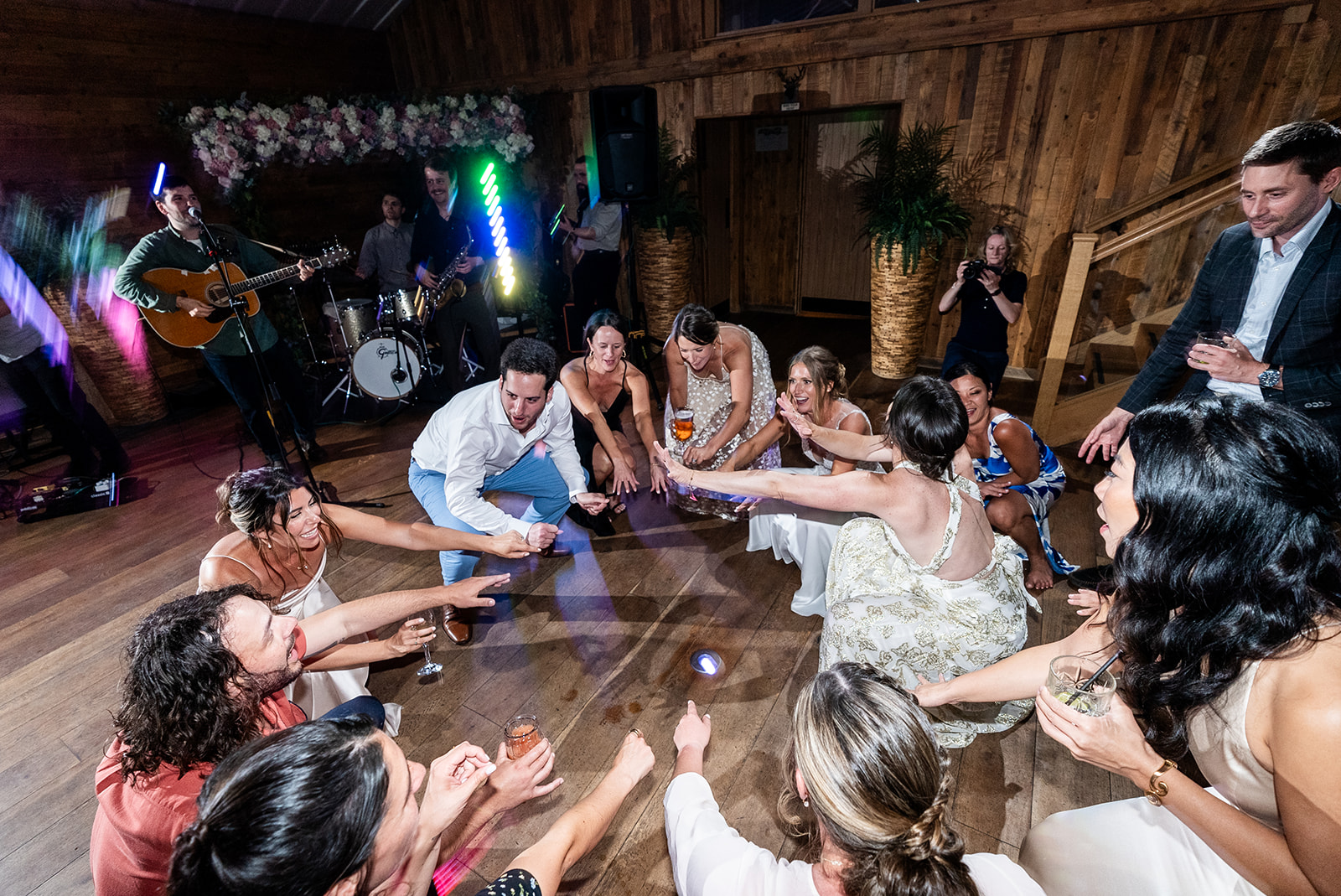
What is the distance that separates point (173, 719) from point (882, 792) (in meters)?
1.47

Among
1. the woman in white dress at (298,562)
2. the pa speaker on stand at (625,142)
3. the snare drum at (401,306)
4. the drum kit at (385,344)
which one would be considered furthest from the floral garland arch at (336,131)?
the woman in white dress at (298,562)

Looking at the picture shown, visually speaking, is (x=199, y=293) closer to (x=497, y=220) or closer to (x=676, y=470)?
(x=497, y=220)

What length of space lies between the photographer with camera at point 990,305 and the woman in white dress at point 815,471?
169 centimetres

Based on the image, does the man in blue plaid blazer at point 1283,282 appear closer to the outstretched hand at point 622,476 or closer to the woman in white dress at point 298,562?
the outstretched hand at point 622,476

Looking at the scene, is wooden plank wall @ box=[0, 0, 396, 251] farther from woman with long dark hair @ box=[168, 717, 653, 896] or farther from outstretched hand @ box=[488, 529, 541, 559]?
woman with long dark hair @ box=[168, 717, 653, 896]

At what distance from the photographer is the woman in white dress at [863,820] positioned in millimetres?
949

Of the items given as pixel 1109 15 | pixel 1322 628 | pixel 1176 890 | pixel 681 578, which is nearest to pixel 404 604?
pixel 681 578

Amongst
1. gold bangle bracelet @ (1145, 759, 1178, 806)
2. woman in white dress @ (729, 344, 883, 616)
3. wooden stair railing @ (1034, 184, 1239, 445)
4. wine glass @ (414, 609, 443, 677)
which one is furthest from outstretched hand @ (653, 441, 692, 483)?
wooden stair railing @ (1034, 184, 1239, 445)

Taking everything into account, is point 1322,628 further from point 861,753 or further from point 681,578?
point 681,578

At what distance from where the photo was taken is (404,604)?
83.2 inches

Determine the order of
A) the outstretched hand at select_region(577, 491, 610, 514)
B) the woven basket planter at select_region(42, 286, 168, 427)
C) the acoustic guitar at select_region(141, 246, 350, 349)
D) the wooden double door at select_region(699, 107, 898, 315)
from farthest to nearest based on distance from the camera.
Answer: the wooden double door at select_region(699, 107, 898, 315), the woven basket planter at select_region(42, 286, 168, 427), the acoustic guitar at select_region(141, 246, 350, 349), the outstretched hand at select_region(577, 491, 610, 514)

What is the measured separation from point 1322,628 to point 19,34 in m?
8.27

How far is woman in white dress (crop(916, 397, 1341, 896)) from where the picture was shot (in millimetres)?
1053

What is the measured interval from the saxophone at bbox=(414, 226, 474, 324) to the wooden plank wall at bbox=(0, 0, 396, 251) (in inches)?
83.4
